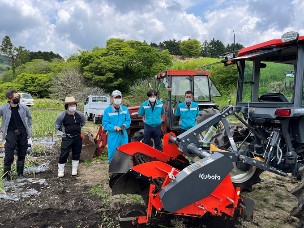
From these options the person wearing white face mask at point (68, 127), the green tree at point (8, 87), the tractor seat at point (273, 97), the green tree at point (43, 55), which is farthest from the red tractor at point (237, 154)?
the green tree at point (43, 55)

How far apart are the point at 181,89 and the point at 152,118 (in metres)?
1.77

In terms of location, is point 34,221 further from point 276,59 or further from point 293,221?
point 276,59

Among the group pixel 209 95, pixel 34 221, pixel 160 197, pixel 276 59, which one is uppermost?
pixel 276 59

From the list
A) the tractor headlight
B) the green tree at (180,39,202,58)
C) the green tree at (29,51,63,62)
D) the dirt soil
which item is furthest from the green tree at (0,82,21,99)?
the tractor headlight

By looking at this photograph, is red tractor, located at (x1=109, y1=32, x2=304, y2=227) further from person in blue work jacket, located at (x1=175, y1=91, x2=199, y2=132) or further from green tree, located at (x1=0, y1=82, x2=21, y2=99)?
green tree, located at (x1=0, y1=82, x2=21, y2=99)

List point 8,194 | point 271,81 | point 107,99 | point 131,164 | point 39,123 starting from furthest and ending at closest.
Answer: point 107,99 < point 39,123 < point 8,194 < point 271,81 < point 131,164

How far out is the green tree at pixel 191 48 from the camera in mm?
53188

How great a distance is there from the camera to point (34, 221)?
15.1 feet

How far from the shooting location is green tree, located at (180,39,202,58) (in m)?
53.2

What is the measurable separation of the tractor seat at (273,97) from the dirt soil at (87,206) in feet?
5.43

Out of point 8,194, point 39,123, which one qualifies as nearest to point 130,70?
point 39,123

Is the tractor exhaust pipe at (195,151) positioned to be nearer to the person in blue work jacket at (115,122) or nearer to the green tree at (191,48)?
the person in blue work jacket at (115,122)

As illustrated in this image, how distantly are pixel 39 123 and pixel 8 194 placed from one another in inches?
305

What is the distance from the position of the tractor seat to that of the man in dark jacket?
14.8 feet
